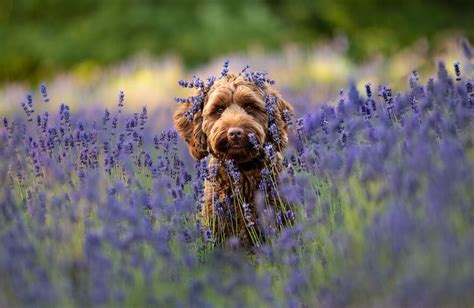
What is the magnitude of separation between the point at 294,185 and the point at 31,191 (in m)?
1.77

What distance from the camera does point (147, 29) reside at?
61.7ft

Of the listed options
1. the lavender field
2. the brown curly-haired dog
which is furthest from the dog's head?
the lavender field

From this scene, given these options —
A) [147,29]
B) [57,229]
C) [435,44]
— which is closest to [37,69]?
[147,29]

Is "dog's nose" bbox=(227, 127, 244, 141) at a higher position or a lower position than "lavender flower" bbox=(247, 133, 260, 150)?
higher

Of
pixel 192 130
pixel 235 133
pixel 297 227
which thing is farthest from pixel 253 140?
pixel 192 130

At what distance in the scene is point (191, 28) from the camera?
61.8ft

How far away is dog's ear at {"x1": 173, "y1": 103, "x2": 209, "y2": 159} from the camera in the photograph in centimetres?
556

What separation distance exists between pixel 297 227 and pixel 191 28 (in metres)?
15.0

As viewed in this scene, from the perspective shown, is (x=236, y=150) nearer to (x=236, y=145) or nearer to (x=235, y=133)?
(x=236, y=145)

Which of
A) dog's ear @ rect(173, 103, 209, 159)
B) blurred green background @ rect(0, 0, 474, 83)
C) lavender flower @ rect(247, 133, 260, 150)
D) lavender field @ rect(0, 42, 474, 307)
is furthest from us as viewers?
blurred green background @ rect(0, 0, 474, 83)

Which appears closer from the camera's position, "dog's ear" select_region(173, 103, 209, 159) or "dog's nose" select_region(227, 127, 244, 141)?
"dog's nose" select_region(227, 127, 244, 141)

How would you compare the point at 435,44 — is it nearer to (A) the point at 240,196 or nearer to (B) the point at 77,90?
(B) the point at 77,90

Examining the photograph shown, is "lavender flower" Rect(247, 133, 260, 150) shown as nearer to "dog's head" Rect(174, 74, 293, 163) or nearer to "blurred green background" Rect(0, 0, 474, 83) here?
"dog's head" Rect(174, 74, 293, 163)

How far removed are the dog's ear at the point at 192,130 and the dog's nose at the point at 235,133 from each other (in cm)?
64
